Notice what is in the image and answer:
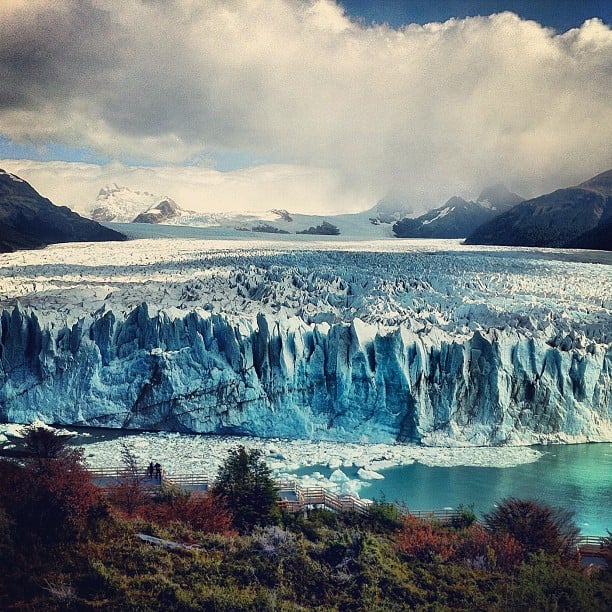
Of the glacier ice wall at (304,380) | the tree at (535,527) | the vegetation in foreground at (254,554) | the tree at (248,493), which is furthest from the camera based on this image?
the glacier ice wall at (304,380)

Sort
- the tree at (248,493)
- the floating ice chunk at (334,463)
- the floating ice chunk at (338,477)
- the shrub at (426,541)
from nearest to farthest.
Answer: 1. the shrub at (426,541)
2. the tree at (248,493)
3. the floating ice chunk at (338,477)
4. the floating ice chunk at (334,463)

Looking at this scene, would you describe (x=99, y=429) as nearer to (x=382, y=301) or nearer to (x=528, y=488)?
(x=382, y=301)

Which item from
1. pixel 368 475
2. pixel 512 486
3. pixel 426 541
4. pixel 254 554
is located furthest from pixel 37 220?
pixel 426 541

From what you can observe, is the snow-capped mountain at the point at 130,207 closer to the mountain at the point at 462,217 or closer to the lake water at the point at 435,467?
the mountain at the point at 462,217

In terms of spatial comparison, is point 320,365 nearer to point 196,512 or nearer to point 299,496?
point 299,496

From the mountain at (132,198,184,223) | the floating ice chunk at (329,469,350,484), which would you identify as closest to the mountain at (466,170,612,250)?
the floating ice chunk at (329,469,350,484)

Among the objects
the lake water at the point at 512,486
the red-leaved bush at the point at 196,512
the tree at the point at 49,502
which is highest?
the tree at the point at 49,502

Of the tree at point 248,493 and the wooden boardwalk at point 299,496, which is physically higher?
the tree at point 248,493

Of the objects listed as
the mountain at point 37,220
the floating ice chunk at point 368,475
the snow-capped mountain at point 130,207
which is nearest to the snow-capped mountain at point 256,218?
the snow-capped mountain at point 130,207
